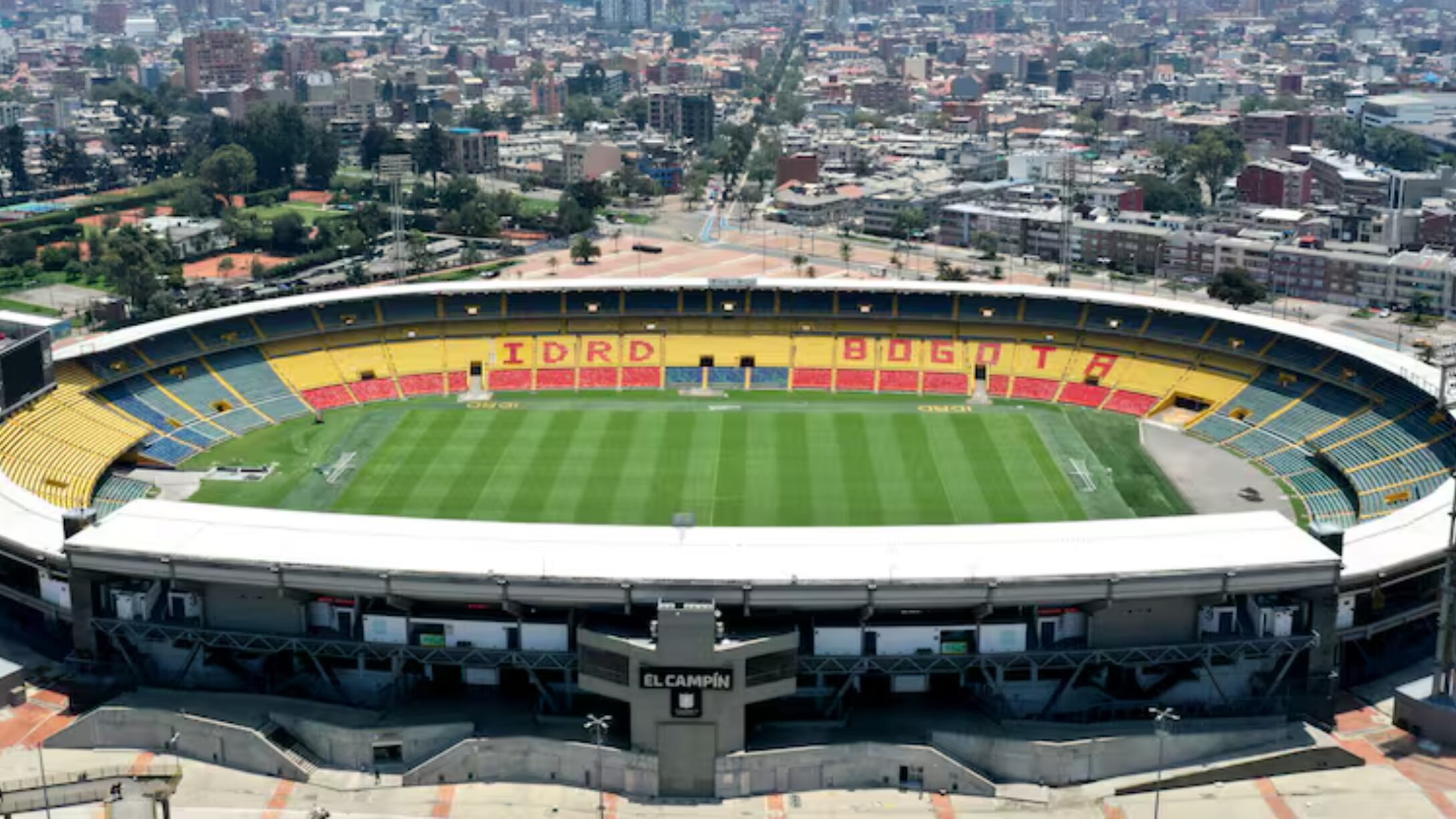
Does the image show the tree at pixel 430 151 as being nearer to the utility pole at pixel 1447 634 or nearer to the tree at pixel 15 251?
the tree at pixel 15 251

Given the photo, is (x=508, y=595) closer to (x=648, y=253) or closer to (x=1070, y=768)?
(x=1070, y=768)

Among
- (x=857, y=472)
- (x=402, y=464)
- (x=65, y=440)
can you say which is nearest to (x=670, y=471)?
(x=857, y=472)

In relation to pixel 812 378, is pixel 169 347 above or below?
above

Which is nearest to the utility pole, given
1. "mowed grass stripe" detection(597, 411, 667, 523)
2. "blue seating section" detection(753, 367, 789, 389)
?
"mowed grass stripe" detection(597, 411, 667, 523)

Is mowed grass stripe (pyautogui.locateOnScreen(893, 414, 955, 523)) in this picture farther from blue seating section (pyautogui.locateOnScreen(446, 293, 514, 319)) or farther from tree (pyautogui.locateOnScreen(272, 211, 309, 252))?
tree (pyautogui.locateOnScreen(272, 211, 309, 252))

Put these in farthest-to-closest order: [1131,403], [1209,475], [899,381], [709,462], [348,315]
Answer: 1. [348,315]
2. [899,381]
3. [1131,403]
4. [709,462]
5. [1209,475]

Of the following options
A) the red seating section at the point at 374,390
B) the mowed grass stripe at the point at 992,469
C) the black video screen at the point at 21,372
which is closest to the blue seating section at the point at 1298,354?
the mowed grass stripe at the point at 992,469

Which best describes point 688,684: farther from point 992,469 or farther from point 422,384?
point 422,384

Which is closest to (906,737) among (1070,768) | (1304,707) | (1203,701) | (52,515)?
(1070,768)
